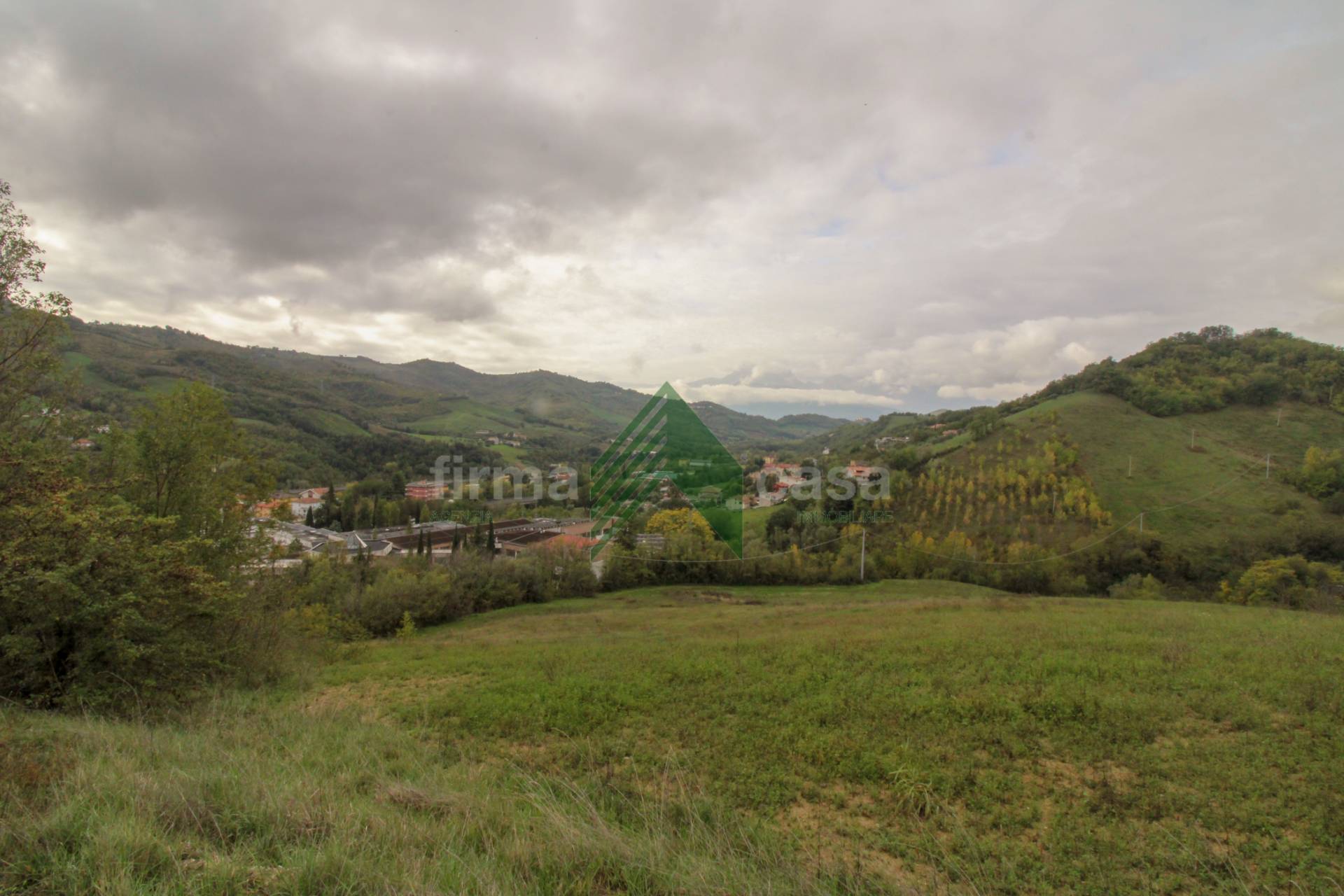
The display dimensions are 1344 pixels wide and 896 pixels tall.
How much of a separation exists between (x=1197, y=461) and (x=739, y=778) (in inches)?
2733

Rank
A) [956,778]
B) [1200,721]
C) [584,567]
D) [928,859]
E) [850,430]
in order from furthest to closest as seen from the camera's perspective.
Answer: [850,430] → [584,567] → [1200,721] → [956,778] → [928,859]

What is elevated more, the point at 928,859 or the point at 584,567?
the point at 928,859

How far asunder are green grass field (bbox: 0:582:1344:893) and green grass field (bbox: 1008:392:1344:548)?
42740mm

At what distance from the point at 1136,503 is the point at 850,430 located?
106 metres

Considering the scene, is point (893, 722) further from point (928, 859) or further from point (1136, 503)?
point (1136, 503)

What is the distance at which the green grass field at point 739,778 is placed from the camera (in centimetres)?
328

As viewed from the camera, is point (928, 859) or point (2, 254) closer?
point (928, 859)

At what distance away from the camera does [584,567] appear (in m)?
38.0

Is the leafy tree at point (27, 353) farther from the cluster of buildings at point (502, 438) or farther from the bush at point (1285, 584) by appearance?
the cluster of buildings at point (502, 438)

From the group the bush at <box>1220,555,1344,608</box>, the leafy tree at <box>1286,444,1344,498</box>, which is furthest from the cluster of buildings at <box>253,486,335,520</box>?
the leafy tree at <box>1286,444,1344,498</box>

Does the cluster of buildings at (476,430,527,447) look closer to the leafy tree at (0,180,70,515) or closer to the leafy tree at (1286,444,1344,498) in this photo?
the leafy tree at (0,180,70,515)

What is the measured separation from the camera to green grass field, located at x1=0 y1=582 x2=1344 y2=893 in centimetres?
328

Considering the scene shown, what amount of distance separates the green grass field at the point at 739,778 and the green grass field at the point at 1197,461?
4274 cm

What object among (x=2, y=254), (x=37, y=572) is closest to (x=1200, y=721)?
(x=37, y=572)
